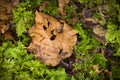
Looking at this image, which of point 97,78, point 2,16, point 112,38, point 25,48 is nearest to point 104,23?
point 112,38

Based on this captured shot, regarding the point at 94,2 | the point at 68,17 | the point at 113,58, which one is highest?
the point at 94,2

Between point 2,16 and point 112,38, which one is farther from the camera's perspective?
point 2,16

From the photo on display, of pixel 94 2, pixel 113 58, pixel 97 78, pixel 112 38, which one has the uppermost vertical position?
pixel 94 2

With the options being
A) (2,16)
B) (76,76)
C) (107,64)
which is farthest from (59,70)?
(2,16)

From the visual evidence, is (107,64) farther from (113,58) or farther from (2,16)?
(2,16)

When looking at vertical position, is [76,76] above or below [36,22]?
below

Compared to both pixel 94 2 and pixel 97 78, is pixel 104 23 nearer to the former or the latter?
pixel 94 2
